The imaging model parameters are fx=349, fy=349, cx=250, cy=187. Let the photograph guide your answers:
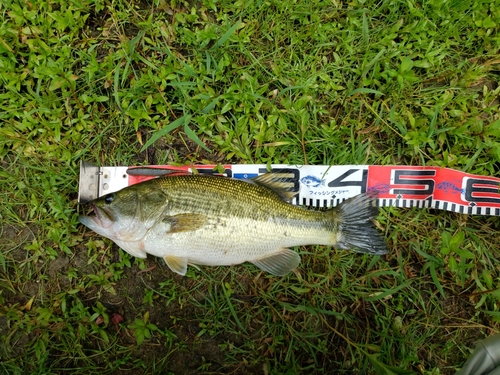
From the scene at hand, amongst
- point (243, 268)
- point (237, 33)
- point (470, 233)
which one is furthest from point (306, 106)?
point (470, 233)

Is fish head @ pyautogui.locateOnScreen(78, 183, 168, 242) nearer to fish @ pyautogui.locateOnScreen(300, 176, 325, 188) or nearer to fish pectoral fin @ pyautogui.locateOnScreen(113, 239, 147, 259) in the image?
fish pectoral fin @ pyautogui.locateOnScreen(113, 239, 147, 259)

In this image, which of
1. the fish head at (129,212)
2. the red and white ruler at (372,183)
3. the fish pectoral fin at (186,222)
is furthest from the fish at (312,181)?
the fish head at (129,212)

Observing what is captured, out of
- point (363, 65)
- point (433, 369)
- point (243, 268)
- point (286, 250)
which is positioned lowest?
point (433, 369)

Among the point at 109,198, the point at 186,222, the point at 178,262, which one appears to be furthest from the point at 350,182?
the point at 109,198

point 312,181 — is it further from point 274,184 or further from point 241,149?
point 241,149

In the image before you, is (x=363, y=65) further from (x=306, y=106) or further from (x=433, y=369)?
(x=433, y=369)

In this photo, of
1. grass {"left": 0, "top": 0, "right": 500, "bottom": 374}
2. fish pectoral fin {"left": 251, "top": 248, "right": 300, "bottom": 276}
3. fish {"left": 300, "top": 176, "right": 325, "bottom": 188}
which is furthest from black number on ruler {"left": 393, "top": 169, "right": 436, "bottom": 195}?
fish pectoral fin {"left": 251, "top": 248, "right": 300, "bottom": 276}
